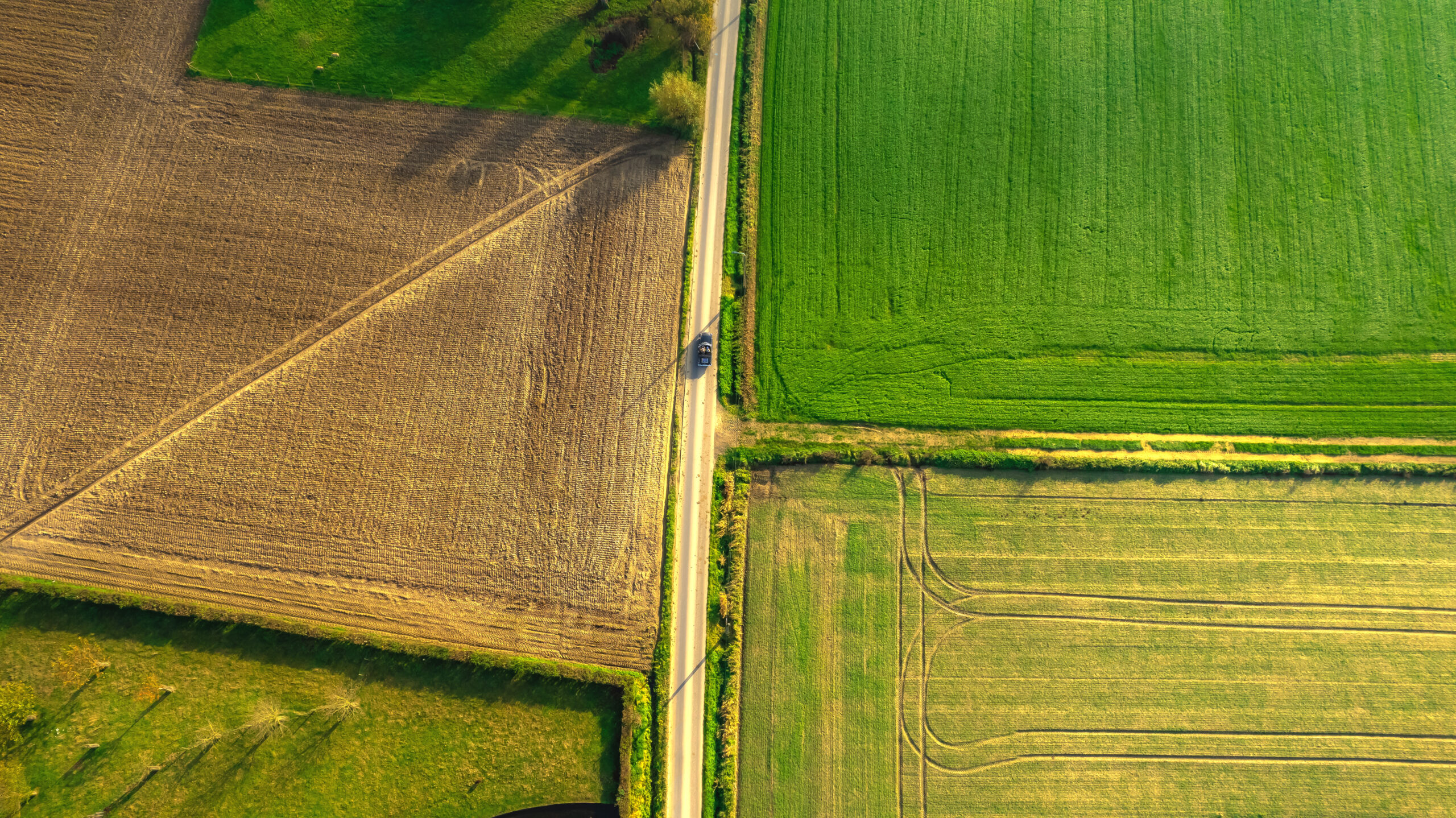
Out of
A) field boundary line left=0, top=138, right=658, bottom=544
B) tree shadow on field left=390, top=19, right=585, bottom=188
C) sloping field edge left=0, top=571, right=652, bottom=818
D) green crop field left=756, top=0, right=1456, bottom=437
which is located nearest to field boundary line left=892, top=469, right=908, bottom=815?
green crop field left=756, top=0, right=1456, bottom=437

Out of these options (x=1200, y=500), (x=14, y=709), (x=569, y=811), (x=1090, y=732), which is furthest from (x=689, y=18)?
(x=14, y=709)

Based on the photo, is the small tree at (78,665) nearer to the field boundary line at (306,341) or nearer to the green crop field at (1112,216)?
the field boundary line at (306,341)

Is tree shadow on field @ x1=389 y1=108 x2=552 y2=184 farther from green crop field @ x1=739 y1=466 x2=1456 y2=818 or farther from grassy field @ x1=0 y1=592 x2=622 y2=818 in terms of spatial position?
grassy field @ x1=0 y1=592 x2=622 y2=818

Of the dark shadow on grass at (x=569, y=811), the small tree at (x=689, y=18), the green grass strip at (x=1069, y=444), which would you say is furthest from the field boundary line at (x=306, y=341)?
the green grass strip at (x=1069, y=444)

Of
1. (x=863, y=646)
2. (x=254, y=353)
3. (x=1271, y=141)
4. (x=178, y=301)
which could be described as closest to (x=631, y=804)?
(x=863, y=646)

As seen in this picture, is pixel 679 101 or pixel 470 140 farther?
pixel 470 140

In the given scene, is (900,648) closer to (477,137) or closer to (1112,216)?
(1112,216)
